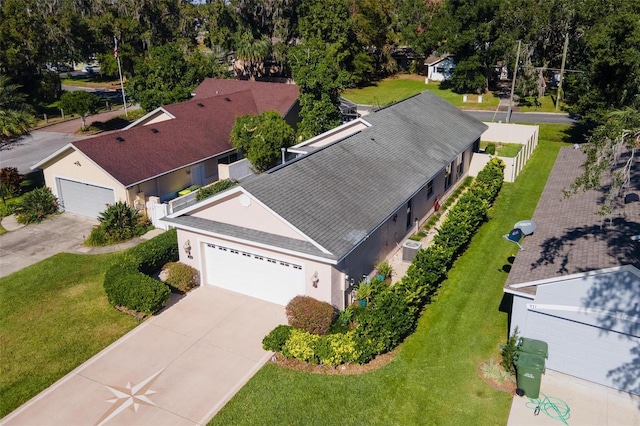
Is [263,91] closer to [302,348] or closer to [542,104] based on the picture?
[302,348]

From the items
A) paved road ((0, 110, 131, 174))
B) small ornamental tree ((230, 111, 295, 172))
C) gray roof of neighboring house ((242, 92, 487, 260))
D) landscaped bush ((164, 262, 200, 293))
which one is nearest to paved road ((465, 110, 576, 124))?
gray roof of neighboring house ((242, 92, 487, 260))

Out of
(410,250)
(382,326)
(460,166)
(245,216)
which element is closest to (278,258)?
(245,216)

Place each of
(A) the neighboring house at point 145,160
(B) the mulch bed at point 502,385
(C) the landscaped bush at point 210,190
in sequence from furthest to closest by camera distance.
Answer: (C) the landscaped bush at point 210,190
(A) the neighboring house at point 145,160
(B) the mulch bed at point 502,385

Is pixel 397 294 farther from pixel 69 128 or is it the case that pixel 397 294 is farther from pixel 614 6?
pixel 69 128

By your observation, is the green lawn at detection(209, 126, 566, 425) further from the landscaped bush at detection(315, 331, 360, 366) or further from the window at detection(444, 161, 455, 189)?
the window at detection(444, 161, 455, 189)

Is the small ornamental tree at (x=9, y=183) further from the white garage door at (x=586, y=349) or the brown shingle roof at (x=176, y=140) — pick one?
the white garage door at (x=586, y=349)

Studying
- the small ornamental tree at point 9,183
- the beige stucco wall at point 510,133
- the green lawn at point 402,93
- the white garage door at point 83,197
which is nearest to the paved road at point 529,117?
the green lawn at point 402,93

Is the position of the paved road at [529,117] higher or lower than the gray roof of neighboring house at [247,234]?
lower
